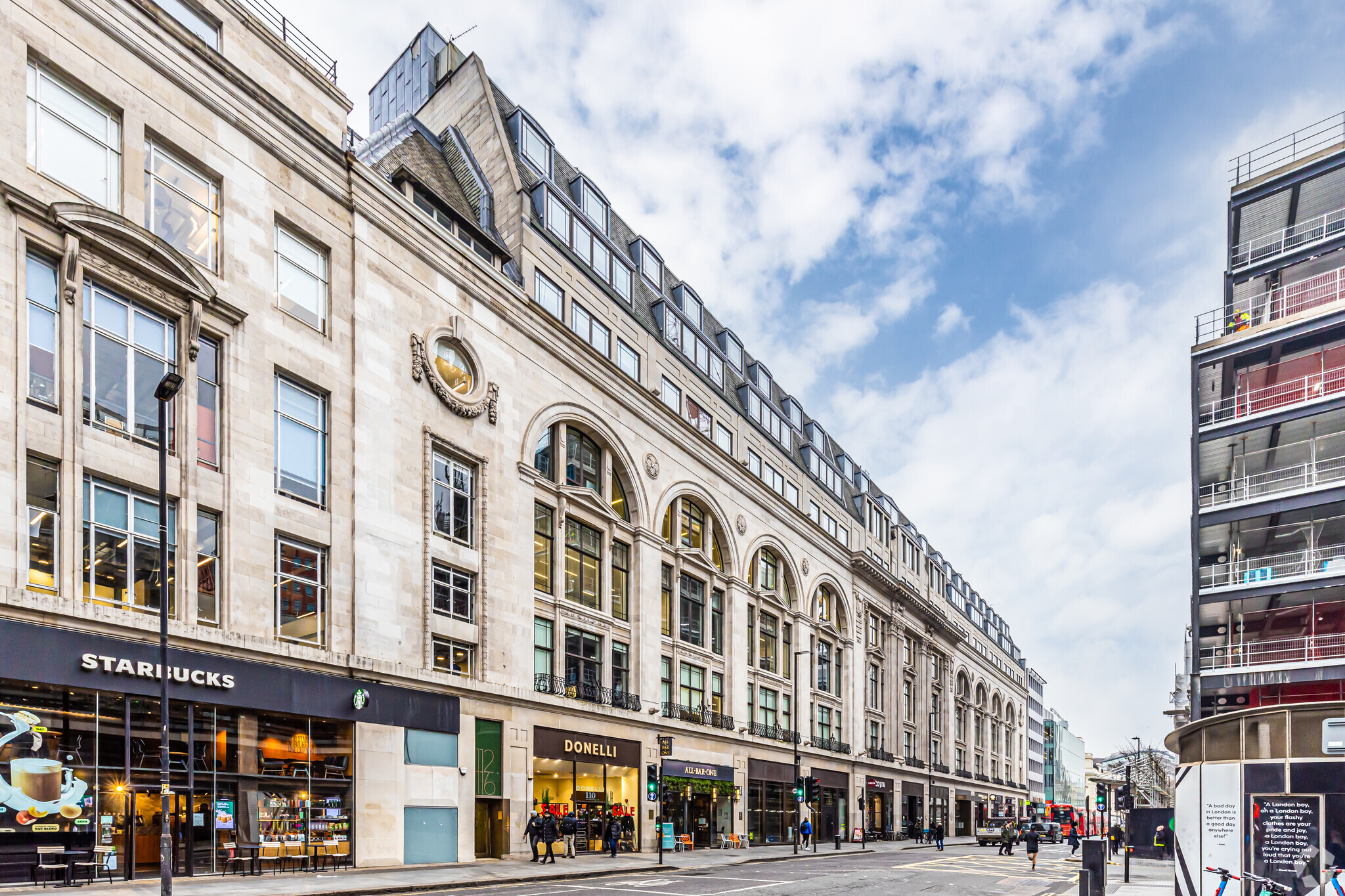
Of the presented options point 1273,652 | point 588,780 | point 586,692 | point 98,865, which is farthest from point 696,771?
point 98,865

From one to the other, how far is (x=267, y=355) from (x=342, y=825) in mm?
12032

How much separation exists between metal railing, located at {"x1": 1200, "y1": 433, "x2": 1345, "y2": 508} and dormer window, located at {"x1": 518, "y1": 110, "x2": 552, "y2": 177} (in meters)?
27.2

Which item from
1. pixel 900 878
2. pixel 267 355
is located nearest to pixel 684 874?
pixel 900 878

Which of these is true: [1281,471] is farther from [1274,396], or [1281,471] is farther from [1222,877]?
[1222,877]

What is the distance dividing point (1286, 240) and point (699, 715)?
29678 mm

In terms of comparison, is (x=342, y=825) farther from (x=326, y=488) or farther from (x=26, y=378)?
(x=26, y=378)

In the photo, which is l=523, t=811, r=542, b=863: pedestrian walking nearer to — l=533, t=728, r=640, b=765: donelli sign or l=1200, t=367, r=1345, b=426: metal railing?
l=533, t=728, r=640, b=765: donelli sign

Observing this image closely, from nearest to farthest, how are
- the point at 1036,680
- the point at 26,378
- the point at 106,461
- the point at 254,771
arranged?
the point at 26,378, the point at 106,461, the point at 254,771, the point at 1036,680

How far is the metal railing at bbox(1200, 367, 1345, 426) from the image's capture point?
3025 centimetres

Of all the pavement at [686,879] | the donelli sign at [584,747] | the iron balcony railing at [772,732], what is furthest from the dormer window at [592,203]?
the pavement at [686,879]

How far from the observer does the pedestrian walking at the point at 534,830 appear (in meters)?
31.2

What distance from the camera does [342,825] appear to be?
84.8 ft

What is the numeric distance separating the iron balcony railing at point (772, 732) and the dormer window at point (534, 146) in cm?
2863

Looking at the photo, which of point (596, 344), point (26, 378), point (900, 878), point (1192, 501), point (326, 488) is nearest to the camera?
point (26, 378)
